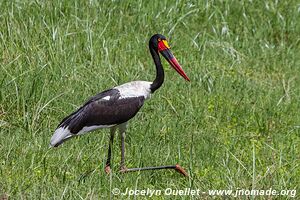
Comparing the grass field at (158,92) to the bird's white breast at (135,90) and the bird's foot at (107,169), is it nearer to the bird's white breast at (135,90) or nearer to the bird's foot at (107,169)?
the bird's foot at (107,169)

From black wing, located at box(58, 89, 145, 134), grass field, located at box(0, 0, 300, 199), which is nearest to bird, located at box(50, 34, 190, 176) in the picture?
black wing, located at box(58, 89, 145, 134)

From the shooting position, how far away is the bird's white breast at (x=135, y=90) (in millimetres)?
7070

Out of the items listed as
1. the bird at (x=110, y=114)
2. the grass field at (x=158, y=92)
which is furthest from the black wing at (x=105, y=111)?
the grass field at (x=158, y=92)

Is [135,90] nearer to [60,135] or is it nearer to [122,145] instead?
[122,145]

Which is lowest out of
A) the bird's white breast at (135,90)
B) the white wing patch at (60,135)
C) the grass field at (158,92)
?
the grass field at (158,92)

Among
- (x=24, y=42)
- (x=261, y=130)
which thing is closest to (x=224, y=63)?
(x=261, y=130)

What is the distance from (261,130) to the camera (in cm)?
828

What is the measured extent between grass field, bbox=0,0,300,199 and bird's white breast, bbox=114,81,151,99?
0.46 metres

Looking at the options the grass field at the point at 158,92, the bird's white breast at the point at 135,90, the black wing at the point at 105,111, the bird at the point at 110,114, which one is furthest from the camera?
the bird's white breast at the point at 135,90

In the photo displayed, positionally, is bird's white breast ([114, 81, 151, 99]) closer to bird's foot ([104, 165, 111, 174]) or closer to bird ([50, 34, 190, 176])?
bird ([50, 34, 190, 176])

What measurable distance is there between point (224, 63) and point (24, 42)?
2246 millimetres

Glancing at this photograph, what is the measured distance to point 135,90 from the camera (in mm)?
Result: 7133

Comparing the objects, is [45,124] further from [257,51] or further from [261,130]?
[257,51]

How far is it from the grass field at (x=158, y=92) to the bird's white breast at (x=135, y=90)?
0.46m
